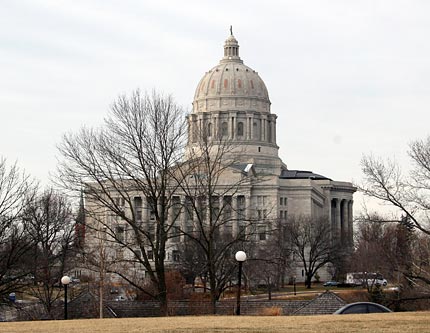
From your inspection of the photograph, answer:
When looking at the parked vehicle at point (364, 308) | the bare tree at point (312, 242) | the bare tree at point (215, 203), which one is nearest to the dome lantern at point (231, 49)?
the bare tree at point (215, 203)

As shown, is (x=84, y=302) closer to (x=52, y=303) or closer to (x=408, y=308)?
(x=52, y=303)

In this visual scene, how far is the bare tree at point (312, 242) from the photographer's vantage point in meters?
108

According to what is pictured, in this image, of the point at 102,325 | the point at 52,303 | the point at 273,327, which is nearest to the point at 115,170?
the point at 52,303

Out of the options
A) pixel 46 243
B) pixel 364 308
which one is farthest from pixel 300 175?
pixel 364 308

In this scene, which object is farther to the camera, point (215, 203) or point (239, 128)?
point (239, 128)

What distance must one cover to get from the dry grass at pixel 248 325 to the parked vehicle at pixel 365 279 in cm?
4274

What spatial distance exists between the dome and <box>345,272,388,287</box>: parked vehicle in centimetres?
5422

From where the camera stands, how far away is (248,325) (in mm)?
25516

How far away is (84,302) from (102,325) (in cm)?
1681

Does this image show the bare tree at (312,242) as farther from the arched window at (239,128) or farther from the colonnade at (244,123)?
the arched window at (239,128)

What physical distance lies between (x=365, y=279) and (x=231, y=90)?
7630 cm

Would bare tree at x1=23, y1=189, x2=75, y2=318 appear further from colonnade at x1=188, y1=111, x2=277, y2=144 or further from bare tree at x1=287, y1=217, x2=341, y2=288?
colonnade at x1=188, y1=111, x2=277, y2=144

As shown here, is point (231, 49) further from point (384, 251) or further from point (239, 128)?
point (384, 251)

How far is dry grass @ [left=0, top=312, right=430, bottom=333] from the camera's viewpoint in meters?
24.5
